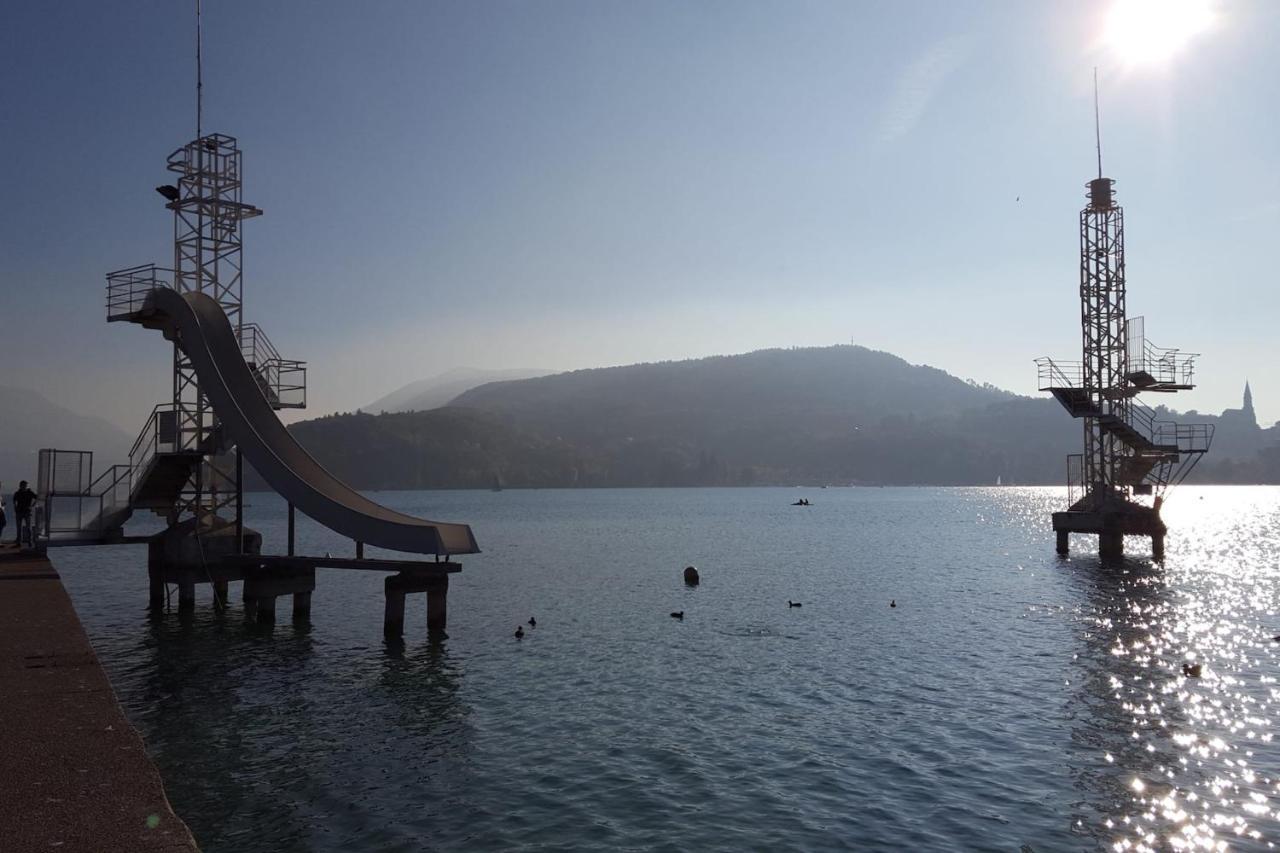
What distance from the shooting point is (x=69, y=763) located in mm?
8734

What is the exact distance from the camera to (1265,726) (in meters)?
→ 19.4

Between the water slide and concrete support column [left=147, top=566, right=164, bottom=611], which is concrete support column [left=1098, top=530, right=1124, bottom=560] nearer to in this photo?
the water slide

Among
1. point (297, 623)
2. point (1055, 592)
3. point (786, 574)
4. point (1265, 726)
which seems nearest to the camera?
point (1265, 726)

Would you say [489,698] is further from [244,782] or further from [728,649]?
[728,649]

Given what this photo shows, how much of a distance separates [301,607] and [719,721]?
1944cm

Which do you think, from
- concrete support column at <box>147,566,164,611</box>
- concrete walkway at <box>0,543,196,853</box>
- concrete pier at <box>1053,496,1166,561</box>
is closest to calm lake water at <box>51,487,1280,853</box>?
concrete support column at <box>147,566,164,611</box>

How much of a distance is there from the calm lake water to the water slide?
12.5ft

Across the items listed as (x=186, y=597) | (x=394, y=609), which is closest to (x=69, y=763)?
(x=394, y=609)

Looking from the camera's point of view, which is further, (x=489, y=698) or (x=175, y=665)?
(x=175, y=665)

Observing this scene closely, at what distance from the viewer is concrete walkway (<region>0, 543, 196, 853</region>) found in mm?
7105

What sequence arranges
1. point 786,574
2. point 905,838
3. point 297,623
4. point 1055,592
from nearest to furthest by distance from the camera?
1. point 905,838
2. point 297,623
3. point 1055,592
4. point 786,574

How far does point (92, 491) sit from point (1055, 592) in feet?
137

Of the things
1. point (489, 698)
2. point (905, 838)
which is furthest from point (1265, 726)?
point (489, 698)

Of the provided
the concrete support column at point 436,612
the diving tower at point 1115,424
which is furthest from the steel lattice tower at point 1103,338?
the concrete support column at point 436,612
